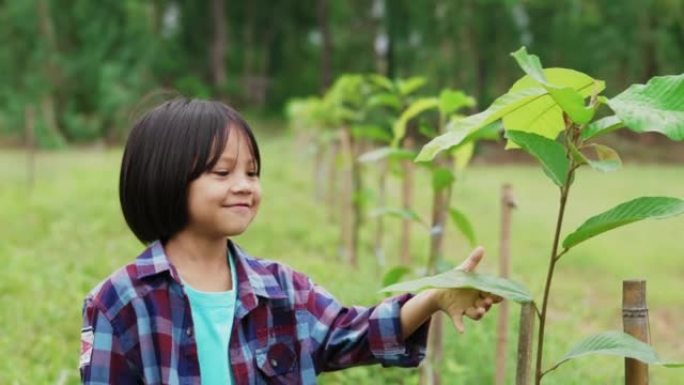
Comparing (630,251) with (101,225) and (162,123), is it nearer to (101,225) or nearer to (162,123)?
(101,225)

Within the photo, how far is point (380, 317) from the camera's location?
1869 millimetres

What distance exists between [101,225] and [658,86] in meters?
6.66

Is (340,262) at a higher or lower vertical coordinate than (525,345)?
higher

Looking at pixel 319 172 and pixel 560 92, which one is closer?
pixel 560 92

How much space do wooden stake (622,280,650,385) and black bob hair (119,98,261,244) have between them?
70cm

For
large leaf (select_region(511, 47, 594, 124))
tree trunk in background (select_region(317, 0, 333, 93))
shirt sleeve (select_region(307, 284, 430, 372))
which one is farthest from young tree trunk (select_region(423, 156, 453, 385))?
tree trunk in background (select_region(317, 0, 333, 93))

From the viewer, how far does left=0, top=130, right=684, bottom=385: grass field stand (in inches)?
152

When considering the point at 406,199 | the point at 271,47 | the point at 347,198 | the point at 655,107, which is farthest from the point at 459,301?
the point at 271,47

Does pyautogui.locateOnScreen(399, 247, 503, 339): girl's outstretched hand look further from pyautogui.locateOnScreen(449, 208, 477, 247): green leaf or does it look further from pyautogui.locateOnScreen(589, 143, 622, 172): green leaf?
pyautogui.locateOnScreen(449, 208, 477, 247): green leaf

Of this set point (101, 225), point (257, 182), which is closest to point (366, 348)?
point (257, 182)

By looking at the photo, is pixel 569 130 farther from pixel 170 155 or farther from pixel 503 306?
pixel 503 306

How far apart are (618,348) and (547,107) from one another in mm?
387

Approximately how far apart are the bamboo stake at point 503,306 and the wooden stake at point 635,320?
5.32ft

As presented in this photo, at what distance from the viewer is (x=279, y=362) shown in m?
1.86
